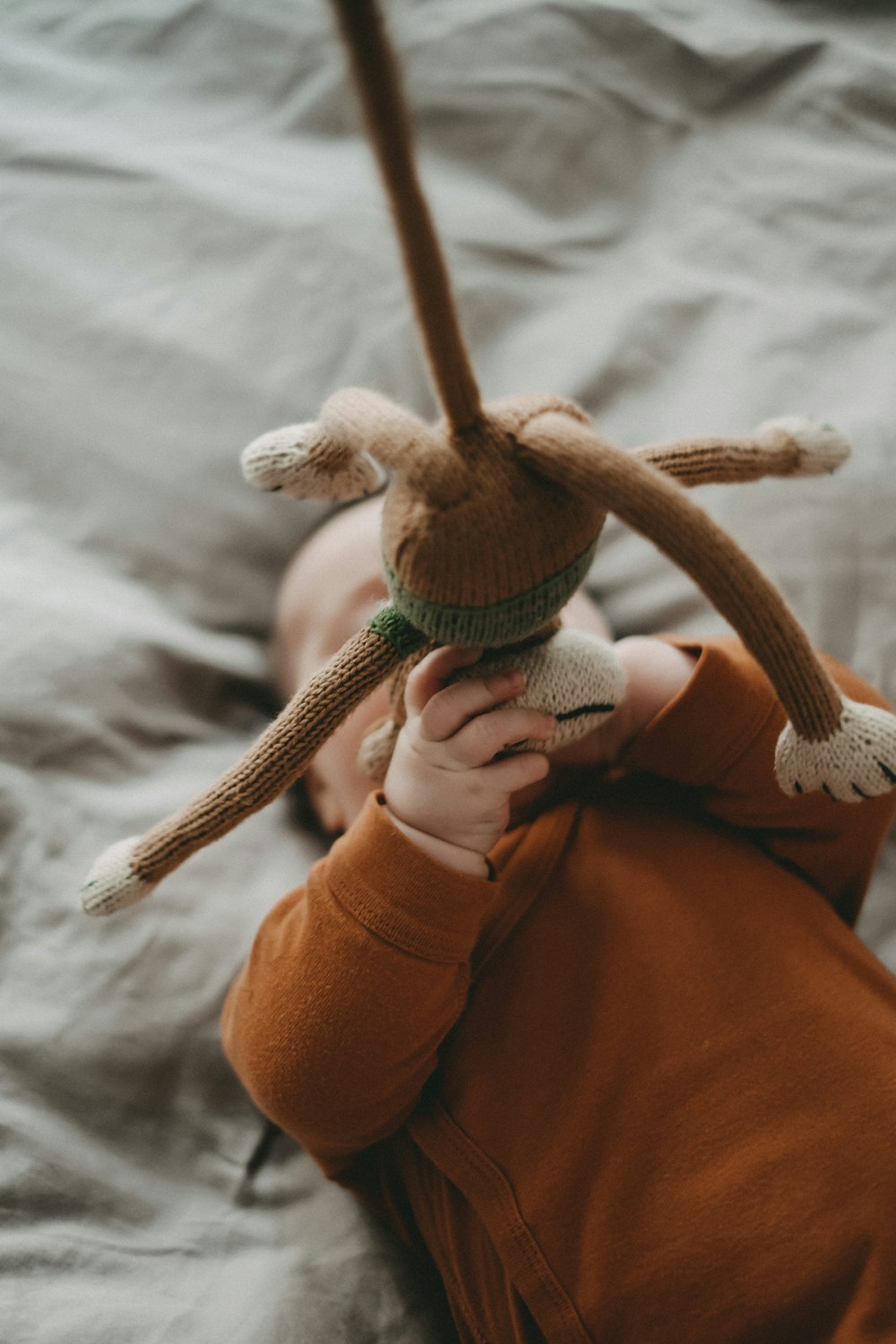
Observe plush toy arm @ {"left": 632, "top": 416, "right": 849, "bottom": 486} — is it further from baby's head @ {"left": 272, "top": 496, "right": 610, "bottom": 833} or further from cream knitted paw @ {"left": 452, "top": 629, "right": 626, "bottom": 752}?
baby's head @ {"left": 272, "top": 496, "right": 610, "bottom": 833}

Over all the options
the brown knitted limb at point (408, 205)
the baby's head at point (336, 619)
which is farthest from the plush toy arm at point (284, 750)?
the baby's head at point (336, 619)

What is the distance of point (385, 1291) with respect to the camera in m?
0.56

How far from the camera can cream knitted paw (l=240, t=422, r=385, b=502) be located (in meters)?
0.41

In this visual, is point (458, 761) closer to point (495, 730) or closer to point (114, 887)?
point (495, 730)

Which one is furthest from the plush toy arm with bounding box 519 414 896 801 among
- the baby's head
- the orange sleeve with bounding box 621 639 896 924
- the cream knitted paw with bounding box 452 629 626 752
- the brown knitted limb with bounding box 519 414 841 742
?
the baby's head

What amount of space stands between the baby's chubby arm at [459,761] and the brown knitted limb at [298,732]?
0.05 metres

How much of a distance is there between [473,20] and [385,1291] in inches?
39.7

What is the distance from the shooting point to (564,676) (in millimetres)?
437

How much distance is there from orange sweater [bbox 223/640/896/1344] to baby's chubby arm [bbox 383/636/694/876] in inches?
0.6

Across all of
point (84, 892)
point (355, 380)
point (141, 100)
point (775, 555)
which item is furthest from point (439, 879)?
point (141, 100)

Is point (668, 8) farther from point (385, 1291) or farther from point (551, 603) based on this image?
point (385, 1291)

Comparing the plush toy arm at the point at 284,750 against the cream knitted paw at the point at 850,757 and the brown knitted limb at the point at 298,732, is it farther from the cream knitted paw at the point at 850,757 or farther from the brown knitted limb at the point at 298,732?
the cream knitted paw at the point at 850,757

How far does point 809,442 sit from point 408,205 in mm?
259

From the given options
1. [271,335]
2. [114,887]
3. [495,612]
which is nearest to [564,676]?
[495,612]
